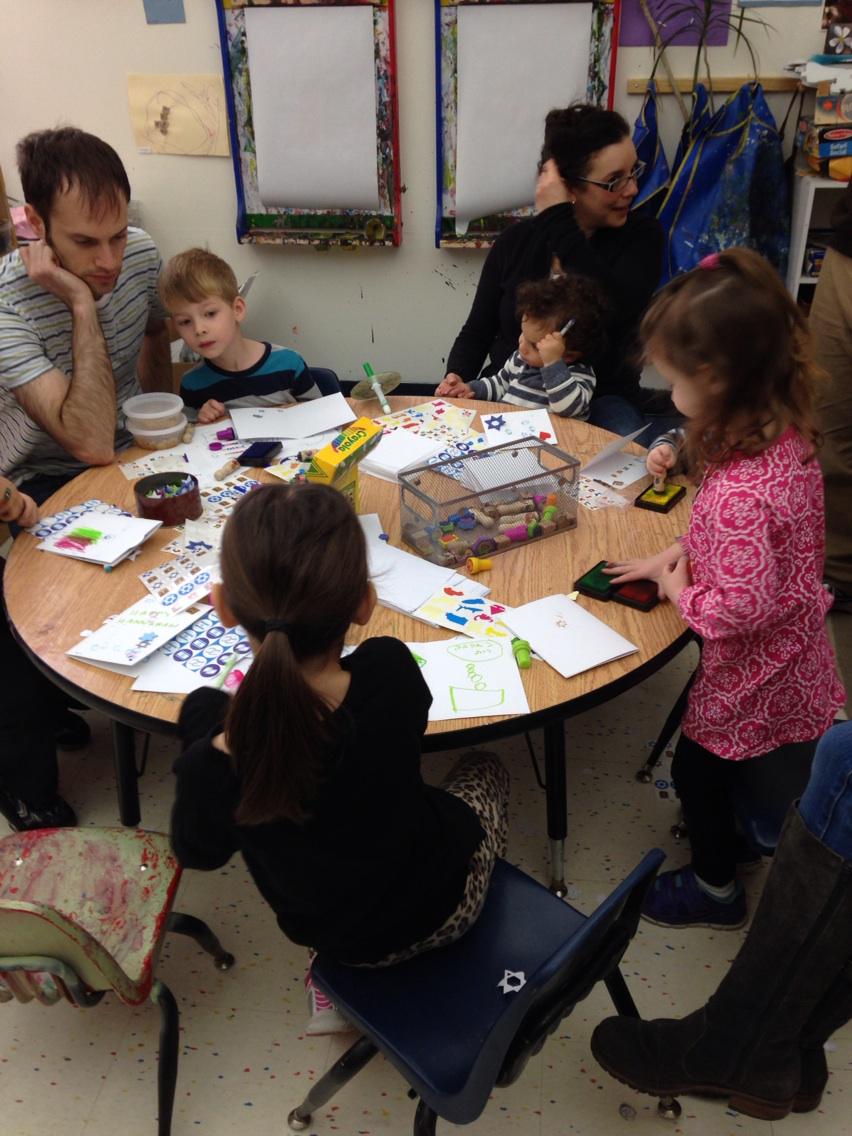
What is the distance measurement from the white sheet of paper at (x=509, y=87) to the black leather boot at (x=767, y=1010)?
2.96 metres

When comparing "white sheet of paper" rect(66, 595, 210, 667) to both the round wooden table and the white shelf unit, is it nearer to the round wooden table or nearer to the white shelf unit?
the round wooden table

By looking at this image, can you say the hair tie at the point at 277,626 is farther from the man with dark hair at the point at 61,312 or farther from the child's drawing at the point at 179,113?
the child's drawing at the point at 179,113

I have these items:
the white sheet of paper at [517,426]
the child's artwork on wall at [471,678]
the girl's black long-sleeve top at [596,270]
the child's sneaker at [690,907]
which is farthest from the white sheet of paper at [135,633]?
the girl's black long-sleeve top at [596,270]

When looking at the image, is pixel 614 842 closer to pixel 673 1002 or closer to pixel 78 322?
pixel 673 1002

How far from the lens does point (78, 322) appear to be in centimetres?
207

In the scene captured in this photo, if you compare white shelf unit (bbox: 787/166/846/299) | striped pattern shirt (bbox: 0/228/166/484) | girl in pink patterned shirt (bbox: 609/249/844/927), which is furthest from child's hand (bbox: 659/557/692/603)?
white shelf unit (bbox: 787/166/846/299)

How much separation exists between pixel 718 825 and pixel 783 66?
2804 mm

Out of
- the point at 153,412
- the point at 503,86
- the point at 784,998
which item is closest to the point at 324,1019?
the point at 784,998

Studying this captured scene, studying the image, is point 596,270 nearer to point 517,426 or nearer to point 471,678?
point 517,426

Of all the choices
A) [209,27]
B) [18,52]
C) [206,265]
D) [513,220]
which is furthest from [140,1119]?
[18,52]

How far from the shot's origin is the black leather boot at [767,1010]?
1053mm

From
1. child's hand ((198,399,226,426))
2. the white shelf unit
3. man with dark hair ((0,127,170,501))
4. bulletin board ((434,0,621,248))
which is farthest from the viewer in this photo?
bulletin board ((434,0,621,248))

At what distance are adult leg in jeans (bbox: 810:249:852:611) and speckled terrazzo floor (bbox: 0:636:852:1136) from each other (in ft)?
3.91

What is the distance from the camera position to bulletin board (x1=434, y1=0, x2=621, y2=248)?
3111mm
